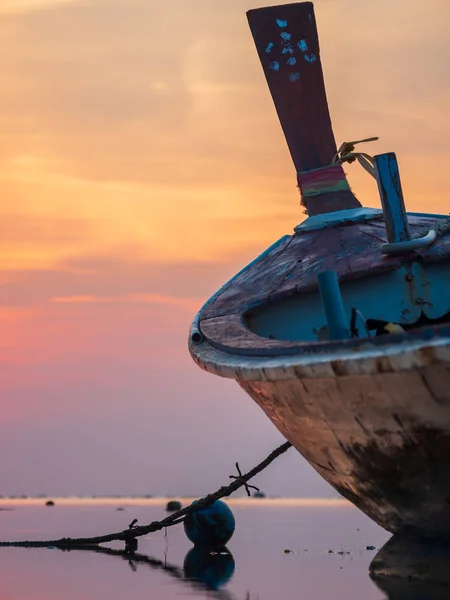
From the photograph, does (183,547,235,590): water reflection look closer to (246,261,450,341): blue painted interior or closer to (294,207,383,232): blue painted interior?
(246,261,450,341): blue painted interior

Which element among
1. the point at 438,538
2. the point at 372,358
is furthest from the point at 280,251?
the point at 372,358

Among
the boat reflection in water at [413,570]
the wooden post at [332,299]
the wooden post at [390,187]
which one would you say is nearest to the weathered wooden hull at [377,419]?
the boat reflection in water at [413,570]

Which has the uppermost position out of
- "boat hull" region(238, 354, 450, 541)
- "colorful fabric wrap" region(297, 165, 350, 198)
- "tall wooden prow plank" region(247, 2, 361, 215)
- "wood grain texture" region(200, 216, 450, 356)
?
"tall wooden prow plank" region(247, 2, 361, 215)

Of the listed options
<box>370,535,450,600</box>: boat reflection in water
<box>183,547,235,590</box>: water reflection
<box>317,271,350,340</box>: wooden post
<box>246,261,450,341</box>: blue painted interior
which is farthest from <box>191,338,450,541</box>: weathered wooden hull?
<box>183,547,235,590</box>: water reflection

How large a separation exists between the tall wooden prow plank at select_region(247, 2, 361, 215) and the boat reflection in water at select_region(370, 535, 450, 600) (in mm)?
5048

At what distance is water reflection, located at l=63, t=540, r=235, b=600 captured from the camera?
1091 cm

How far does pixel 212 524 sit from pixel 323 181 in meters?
4.02

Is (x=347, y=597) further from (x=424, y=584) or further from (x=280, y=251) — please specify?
(x=280, y=251)

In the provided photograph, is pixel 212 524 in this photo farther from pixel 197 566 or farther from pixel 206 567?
pixel 206 567

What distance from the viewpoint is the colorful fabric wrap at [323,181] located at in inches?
546

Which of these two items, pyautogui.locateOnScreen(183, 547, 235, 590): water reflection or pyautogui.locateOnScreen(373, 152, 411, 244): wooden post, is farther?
pyautogui.locateOnScreen(183, 547, 235, 590): water reflection

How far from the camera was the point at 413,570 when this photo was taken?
10.0 metres

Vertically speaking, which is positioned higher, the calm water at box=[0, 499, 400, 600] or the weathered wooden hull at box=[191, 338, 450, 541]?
the weathered wooden hull at box=[191, 338, 450, 541]

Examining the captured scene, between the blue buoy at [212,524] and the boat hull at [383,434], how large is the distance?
3.88 metres
